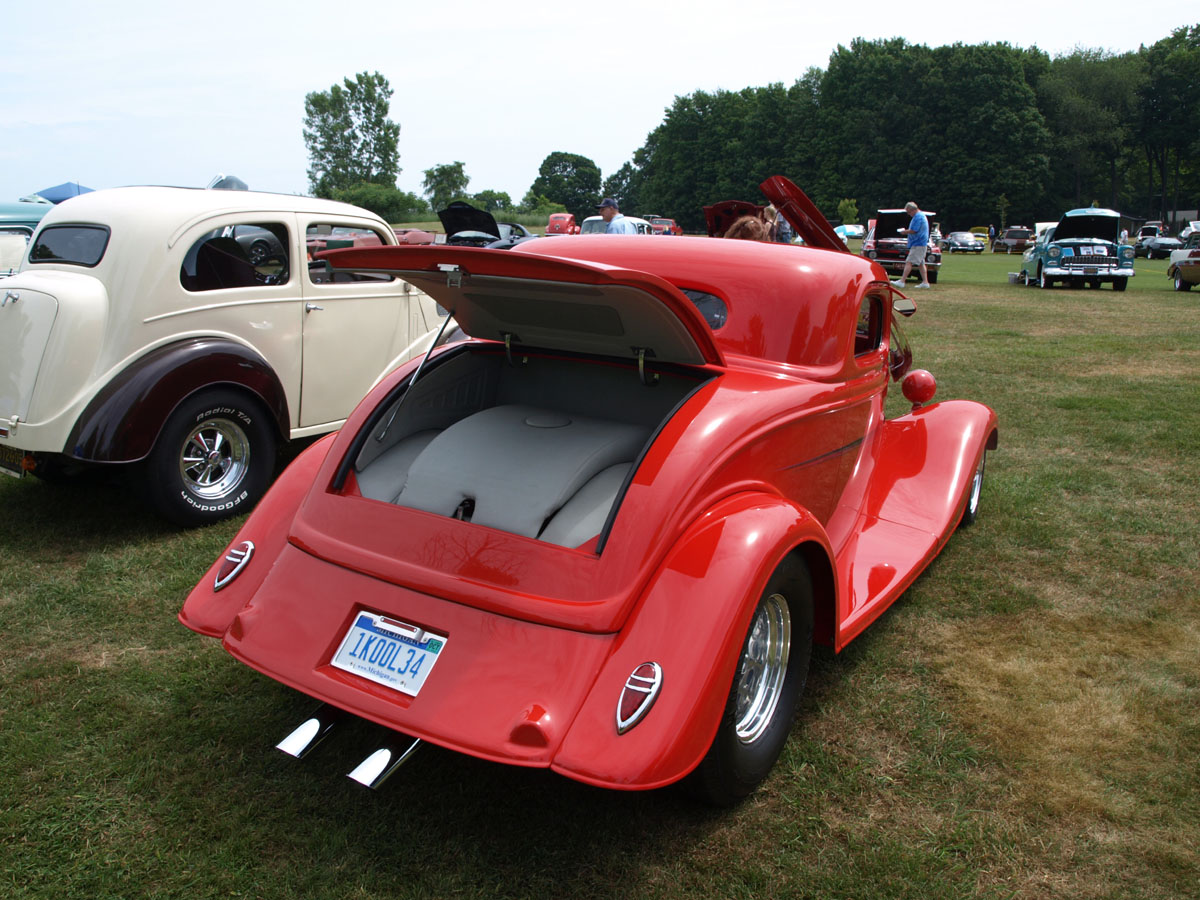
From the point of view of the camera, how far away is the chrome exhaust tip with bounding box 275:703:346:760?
2.39 m

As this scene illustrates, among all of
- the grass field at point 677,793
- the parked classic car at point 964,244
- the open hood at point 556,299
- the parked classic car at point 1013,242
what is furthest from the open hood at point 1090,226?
the parked classic car at point 964,244

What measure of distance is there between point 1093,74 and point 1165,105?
6038 millimetres

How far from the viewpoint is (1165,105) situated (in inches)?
2623

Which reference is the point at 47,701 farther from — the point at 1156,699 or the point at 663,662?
the point at 1156,699

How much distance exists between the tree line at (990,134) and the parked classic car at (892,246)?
39027mm

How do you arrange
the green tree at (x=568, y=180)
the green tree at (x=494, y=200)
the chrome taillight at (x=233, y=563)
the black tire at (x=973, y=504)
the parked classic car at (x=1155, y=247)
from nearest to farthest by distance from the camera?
1. the chrome taillight at (x=233, y=563)
2. the black tire at (x=973, y=504)
3. the parked classic car at (x=1155, y=247)
4. the green tree at (x=494, y=200)
5. the green tree at (x=568, y=180)

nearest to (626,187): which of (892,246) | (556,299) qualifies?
(892,246)

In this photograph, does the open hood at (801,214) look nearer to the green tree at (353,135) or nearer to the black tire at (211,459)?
the black tire at (211,459)

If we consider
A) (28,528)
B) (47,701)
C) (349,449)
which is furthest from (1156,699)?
(28,528)

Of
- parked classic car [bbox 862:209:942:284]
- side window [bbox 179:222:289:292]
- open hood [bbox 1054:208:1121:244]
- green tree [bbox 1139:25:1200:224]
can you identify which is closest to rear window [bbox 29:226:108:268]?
side window [bbox 179:222:289:292]

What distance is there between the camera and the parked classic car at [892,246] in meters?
21.8

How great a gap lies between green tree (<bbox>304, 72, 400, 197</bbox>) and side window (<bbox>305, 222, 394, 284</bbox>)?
281 feet

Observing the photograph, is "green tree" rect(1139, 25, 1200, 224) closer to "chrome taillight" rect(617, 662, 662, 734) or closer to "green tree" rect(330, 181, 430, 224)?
"green tree" rect(330, 181, 430, 224)

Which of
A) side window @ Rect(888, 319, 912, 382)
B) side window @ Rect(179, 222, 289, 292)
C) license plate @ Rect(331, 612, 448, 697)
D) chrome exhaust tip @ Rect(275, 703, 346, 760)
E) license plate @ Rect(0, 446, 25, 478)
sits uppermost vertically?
side window @ Rect(179, 222, 289, 292)
